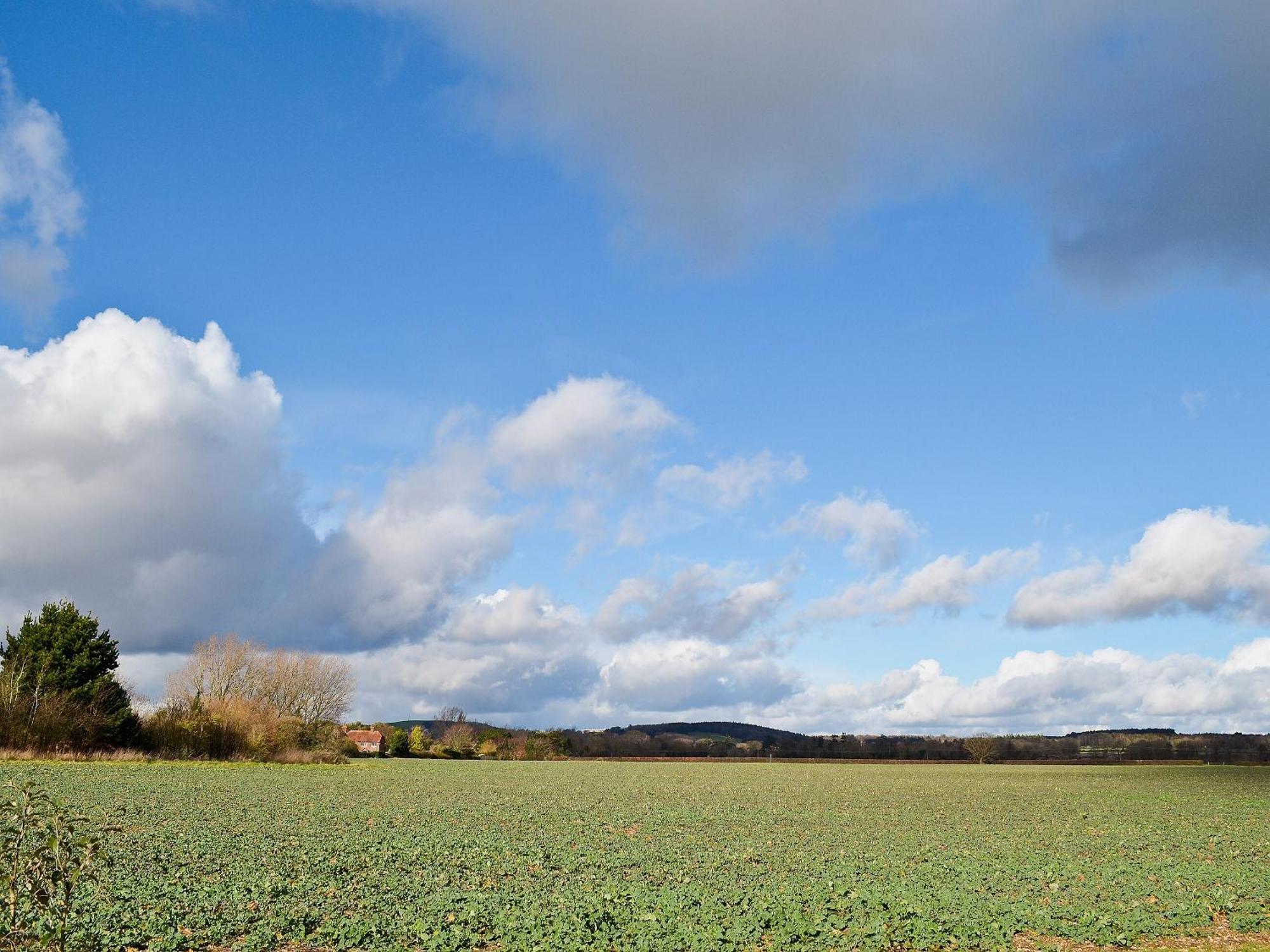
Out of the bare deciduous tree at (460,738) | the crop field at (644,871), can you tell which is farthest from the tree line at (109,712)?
the bare deciduous tree at (460,738)

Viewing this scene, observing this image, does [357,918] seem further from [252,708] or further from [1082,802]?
[252,708]

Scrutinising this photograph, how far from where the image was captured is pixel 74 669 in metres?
70.9

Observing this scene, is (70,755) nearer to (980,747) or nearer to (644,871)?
(644,871)

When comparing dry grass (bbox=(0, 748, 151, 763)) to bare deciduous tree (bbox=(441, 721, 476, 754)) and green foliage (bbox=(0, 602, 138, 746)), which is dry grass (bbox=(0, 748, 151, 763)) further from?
bare deciduous tree (bbox=(441, 721, 476, 754))

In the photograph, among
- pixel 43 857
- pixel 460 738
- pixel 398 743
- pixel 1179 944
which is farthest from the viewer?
pixel 460 738

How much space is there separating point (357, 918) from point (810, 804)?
116 ft

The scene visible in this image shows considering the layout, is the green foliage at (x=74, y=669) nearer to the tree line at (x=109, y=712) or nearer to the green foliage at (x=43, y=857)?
the tree line at (x=109, y=712)

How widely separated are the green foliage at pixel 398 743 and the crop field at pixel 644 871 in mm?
105880

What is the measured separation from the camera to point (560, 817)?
37.8 m

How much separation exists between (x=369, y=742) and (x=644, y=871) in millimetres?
135541

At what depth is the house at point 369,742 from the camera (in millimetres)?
144500

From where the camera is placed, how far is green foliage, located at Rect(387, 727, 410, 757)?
150 meters

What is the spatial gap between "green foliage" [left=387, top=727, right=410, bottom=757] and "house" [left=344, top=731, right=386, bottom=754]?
163 centimetres

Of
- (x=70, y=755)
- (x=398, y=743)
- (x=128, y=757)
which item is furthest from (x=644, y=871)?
(x=398, y=743)
